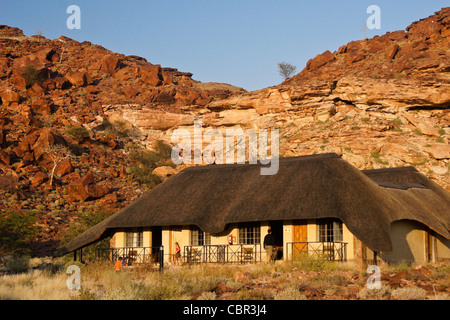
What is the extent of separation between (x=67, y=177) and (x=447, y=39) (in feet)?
136

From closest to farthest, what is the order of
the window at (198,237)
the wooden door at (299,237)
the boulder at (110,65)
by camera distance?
the wooden door at (299,237) → the window at (198,237) → the boulder at (110,65)

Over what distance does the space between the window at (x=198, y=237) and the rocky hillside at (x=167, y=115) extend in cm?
1650

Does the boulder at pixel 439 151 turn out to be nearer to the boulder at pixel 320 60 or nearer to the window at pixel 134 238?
the boulder at pixel 320 60

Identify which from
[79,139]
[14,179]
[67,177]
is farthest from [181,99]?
[14,179]

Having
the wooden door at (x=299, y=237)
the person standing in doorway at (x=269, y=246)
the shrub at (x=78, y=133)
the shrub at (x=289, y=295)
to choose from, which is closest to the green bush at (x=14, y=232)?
the person standing in doorway at (x=269, y=246)

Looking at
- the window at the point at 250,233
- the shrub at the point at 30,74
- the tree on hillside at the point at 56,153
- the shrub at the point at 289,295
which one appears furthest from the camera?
the shrub at the point at 30,74

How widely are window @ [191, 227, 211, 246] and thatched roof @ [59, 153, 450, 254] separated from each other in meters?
1.53

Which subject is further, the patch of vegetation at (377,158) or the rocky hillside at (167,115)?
the rocky hillside at (167,115)

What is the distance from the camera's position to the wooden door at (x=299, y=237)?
80.8ft

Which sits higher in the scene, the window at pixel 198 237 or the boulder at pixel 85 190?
the boulder at pixel 85 190

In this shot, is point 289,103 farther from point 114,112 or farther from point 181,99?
point 114,112

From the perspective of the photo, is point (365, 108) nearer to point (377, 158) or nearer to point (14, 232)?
point (377, 158)

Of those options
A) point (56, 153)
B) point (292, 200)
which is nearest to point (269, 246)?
point (292, 200)

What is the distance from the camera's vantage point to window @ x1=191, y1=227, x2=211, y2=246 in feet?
90.4
